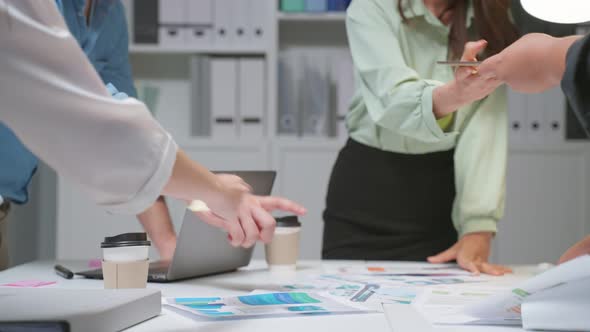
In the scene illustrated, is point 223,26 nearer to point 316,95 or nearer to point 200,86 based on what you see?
point 200,86

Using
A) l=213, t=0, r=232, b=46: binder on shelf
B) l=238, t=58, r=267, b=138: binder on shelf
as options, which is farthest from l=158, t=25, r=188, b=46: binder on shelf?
l=238, t=58, r=267, b=138: binder on shelf

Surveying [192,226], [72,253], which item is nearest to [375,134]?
[192,226]

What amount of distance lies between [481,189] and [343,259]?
395mm

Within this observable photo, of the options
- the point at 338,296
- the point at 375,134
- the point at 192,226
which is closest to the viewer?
the point at 338,296

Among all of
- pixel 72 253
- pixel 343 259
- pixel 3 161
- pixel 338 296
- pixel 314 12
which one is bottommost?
pixel 72 253

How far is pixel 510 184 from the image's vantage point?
9.35 feet

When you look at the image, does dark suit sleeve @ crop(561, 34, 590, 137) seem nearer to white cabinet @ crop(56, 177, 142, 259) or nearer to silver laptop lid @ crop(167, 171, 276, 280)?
silver laptop lid @ crop(167, 171, 276, 280)

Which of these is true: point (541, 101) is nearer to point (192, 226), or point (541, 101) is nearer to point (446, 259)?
point (446, 259)

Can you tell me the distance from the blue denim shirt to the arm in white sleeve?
0.65m

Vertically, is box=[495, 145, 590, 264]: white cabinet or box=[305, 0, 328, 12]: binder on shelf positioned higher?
box=[305, 0, 328, 12]: binder on shelf

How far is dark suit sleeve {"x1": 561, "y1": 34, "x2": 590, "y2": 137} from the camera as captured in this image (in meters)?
0.75

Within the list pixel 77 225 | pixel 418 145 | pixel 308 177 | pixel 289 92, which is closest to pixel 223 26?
pixel 289 92

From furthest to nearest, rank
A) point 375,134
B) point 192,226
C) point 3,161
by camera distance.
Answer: point 375,134 < point 3,161 < point 192,226

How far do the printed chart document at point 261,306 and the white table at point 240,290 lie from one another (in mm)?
27
